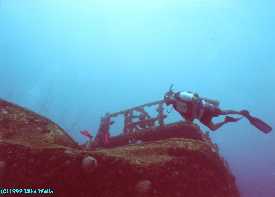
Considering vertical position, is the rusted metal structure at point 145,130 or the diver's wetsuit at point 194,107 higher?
the rusted metal structure at point 145,130

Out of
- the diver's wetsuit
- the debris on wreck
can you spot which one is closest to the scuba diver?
the diver's wetsuit

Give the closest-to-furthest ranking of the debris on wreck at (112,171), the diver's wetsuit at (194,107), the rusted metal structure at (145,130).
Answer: the debris on wreck at (112,171)
the diver's wetsuit at (194,107)
the rusted metal structure at (145,130)

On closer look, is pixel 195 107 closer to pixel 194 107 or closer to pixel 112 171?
pixel 194 107

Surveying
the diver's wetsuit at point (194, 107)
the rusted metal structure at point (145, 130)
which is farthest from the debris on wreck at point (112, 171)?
the rusted metal structure at point (145, 130)

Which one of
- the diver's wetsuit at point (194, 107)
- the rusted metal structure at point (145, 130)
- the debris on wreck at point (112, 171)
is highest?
the rusted metal structure at point (145, 130)

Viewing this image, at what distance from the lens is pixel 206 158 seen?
640cm

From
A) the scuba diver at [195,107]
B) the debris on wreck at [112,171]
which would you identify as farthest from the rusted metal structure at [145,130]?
the debris on wreck at [112,171]

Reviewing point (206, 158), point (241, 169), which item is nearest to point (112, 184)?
point (206, 158)

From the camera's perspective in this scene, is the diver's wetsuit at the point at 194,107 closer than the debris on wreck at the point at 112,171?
No

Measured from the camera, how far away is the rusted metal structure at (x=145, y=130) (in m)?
10.1

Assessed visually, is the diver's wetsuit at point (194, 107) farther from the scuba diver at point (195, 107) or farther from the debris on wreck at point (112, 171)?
the debris on wreck at point (112, 171)

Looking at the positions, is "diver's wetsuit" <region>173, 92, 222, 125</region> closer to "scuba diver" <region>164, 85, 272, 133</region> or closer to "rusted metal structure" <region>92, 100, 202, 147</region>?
"scuba diver" <region>164, 85, 272, 133</region>

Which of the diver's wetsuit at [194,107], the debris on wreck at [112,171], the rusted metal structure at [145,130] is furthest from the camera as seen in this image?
the rusted metal structure at [145,130]

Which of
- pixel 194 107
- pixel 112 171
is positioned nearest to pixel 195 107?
pixel 194 107
